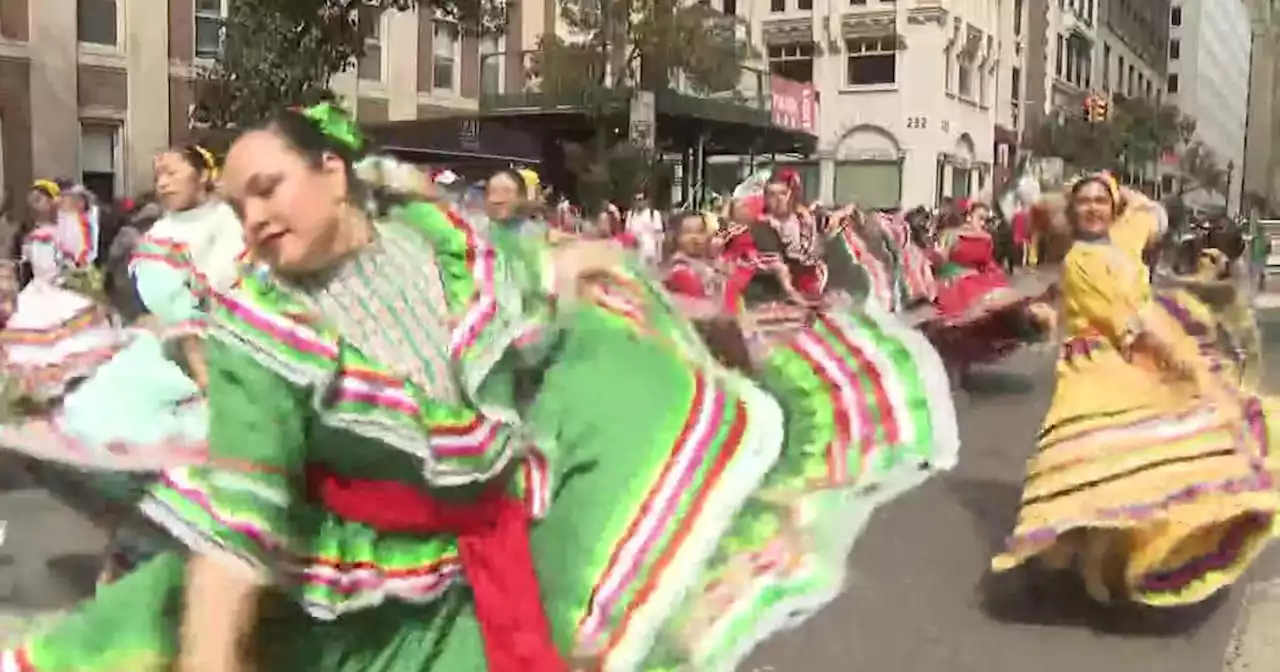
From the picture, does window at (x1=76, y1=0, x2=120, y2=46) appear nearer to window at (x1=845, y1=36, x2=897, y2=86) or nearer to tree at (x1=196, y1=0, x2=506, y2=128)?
tree at (x1=196, y1=0, x2=506, y2=128)

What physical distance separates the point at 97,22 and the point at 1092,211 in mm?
16337

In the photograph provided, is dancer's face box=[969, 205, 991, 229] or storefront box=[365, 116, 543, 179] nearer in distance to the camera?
dancer's face box=[969, 205, 991, 229]

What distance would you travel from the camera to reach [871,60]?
42906 millimetres

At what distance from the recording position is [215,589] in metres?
1.78

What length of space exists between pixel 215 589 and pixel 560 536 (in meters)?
0.48

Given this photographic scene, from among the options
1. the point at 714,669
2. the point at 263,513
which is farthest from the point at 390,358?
the point at 714,669

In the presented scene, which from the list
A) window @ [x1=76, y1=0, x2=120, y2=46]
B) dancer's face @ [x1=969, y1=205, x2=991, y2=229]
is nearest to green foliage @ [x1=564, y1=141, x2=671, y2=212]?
window @ [x1=76, y1=0, x2=120, y2=46]

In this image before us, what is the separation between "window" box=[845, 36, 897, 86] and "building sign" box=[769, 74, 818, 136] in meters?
5.78

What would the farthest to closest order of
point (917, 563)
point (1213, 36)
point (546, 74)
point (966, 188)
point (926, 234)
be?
1. point (1213, 36)
2. point (966, 188)
3. point (546, 74)
4. point (926, 234)
5. point (917, 563)

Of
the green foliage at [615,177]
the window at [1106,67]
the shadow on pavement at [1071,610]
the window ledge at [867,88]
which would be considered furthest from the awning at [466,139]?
the window at [1106,67]

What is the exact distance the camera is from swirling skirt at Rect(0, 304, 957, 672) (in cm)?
194

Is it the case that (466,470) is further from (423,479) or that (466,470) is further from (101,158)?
(101,158)

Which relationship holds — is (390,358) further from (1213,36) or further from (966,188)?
(1213,36)

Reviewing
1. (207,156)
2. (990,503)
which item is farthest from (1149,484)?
(207,156)
